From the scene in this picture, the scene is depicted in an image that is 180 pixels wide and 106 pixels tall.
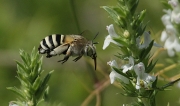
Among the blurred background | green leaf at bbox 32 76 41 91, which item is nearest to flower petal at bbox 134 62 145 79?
green leaf at bbox 32 76 41 91

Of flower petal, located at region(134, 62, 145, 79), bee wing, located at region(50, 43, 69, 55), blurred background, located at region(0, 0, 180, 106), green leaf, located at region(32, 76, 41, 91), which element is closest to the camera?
flower petal, located at region(134, 62, 145, 79)

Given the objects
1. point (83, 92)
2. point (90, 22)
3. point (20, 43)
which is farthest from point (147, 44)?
point (90, 22)

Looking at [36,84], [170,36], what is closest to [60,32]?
[36,84]

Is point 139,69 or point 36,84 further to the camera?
point 36,84

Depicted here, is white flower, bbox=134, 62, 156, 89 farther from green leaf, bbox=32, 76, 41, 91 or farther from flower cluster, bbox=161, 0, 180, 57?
green leaf, bbox=32, 76, 41, 91

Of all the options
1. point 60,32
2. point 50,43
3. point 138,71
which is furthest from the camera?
point 60,32

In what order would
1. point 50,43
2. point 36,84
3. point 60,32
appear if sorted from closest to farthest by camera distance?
1. point 36,84
2. point 50,43
3. point 60,32

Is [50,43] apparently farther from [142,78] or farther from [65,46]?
[142,78]
